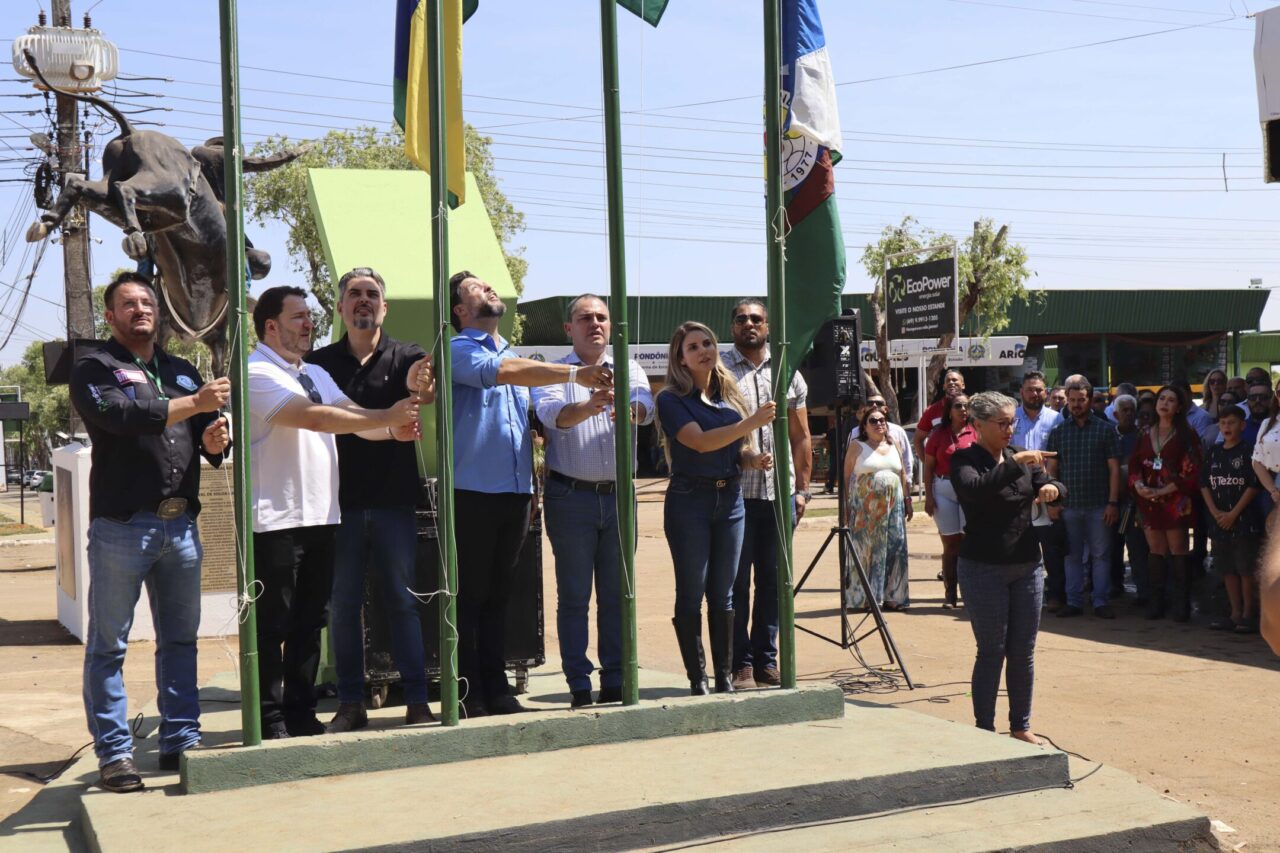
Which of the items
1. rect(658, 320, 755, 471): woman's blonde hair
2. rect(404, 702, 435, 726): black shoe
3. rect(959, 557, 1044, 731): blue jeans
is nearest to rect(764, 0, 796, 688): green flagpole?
rect(658, 320, 755, 471): woman's blonde hair

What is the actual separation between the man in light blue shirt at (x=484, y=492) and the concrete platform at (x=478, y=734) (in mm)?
447

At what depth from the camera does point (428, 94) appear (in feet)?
18.1

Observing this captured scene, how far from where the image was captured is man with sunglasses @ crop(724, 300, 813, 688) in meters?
7.00

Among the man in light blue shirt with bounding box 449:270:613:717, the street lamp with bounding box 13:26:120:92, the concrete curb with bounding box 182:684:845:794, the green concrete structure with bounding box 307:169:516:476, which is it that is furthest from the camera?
the street lamp with bounding box 13:26:120:92

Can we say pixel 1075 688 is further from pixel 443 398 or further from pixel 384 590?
pixel 443 398

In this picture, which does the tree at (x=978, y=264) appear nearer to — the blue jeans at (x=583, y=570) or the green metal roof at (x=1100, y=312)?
the green metal roof at (x=1100, y=312)

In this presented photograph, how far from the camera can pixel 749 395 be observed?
714cm

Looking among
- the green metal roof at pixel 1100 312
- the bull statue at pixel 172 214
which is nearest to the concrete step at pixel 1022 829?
the bull statue at pixel 172 214

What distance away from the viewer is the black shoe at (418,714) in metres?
5.62

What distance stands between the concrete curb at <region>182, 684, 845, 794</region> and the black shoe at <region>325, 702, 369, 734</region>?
49 cm

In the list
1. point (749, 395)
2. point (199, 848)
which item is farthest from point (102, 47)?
point (199, 848)

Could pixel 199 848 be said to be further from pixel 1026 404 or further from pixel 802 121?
pixel 1026 404

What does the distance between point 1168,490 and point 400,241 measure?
6.81 metres

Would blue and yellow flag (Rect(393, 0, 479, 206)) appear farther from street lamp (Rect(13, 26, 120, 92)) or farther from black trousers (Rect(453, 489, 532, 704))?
street lamp (Rect(13, 26, 120, 92))
